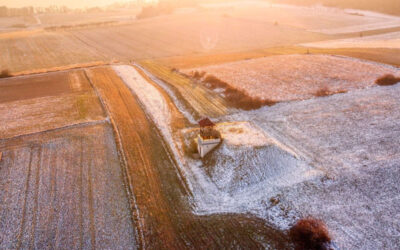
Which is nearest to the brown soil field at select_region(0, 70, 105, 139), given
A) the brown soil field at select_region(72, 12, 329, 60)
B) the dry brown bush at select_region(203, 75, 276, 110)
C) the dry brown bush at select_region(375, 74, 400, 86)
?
the dry brown bush at select_region(203, 75, 276, 110)

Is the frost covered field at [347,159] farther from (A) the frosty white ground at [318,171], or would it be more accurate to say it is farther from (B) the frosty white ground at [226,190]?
(B) the frosty white ground at [226,190]

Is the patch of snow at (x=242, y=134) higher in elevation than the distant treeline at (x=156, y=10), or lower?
lower

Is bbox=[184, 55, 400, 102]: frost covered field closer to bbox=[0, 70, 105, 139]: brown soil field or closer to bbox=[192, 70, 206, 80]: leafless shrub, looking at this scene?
bbox=[192, 70, 206, 80]: leafless shrub

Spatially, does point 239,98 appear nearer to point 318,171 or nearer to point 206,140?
point 206,140

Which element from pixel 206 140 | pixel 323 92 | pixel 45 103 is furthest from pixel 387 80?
pixel 45 103

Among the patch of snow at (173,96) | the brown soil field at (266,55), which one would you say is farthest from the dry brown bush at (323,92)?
the brown soil field at (266,55)

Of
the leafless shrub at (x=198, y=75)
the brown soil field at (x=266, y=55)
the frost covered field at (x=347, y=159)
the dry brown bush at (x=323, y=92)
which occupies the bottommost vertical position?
the frost covered field at (x=347, y=159)

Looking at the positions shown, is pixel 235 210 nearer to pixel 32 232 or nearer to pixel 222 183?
pixel 222 183
